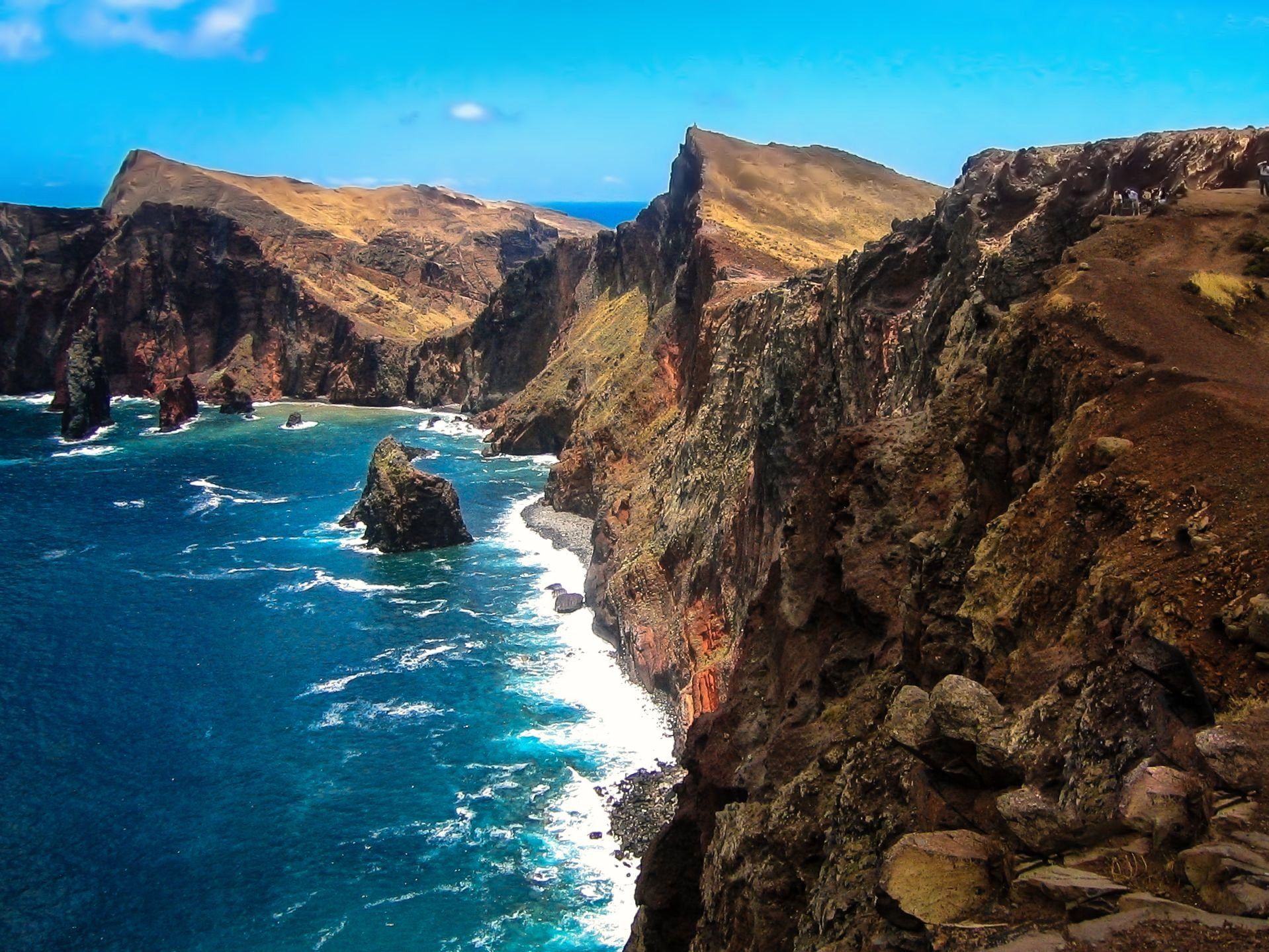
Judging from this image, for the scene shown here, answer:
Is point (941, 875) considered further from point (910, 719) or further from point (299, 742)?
point (299, 742)

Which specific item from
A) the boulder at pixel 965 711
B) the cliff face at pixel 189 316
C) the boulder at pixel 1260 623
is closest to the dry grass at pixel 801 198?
the cliff face at pixel 189 316

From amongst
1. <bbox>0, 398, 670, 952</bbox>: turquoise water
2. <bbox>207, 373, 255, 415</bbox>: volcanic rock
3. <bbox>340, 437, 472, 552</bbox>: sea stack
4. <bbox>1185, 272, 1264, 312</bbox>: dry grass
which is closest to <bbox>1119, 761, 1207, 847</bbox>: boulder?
<bbox>1185, 272, 1264, 312</bbox>: dry grass

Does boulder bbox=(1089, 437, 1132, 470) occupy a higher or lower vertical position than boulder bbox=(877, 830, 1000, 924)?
higher

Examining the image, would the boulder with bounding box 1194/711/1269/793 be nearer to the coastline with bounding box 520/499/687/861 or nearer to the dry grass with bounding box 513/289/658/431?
the coastline with bounding box 520/499/687/861

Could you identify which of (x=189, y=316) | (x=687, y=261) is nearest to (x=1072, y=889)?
(x=687, y=261)

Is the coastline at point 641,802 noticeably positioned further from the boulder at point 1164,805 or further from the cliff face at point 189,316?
the cliff face at point 189,316
